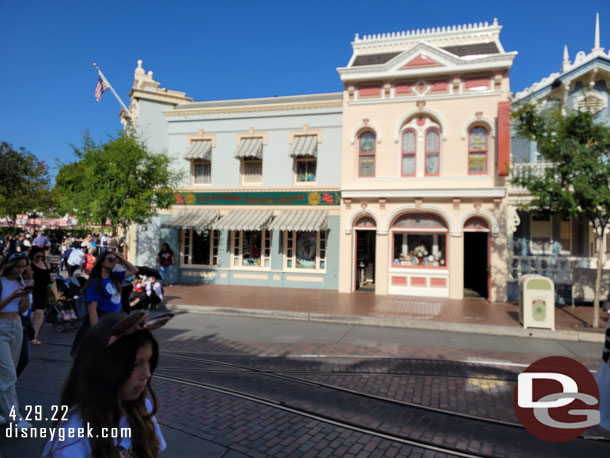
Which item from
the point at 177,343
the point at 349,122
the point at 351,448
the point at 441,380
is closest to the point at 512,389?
the point at 441,380

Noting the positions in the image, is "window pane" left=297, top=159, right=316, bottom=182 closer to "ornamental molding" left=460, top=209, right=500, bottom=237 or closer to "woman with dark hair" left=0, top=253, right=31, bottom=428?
"ornamental molding" left=460, top=209, right=500, bottom=237

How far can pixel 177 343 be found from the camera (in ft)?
26.1

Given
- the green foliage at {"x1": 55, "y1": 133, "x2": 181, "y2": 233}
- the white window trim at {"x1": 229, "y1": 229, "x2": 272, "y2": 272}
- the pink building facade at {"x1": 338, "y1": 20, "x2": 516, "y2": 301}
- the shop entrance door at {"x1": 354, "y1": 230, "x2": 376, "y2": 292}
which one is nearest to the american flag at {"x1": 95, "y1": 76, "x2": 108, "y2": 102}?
the green foliage at {"x1": 55, "y1": 133, "x2": 181, "y2": 233}

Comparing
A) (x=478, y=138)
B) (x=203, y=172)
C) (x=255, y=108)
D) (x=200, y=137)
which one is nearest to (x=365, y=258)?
(x=478, y=138)

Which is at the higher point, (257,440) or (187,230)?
(187,230)

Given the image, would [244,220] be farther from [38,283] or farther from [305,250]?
[38,283]

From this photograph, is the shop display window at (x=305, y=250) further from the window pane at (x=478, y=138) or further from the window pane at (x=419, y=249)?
the window pane at (x=478, y=138)

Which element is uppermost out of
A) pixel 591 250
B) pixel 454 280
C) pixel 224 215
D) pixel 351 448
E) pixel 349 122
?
pixel 349 122

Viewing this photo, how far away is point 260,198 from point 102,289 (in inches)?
478

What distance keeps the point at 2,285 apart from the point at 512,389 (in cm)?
653

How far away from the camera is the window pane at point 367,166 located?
1517 centimetres

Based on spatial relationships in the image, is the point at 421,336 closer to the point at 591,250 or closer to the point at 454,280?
the point at 454,280

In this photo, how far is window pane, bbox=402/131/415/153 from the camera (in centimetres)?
1471

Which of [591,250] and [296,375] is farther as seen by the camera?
[591,250]
